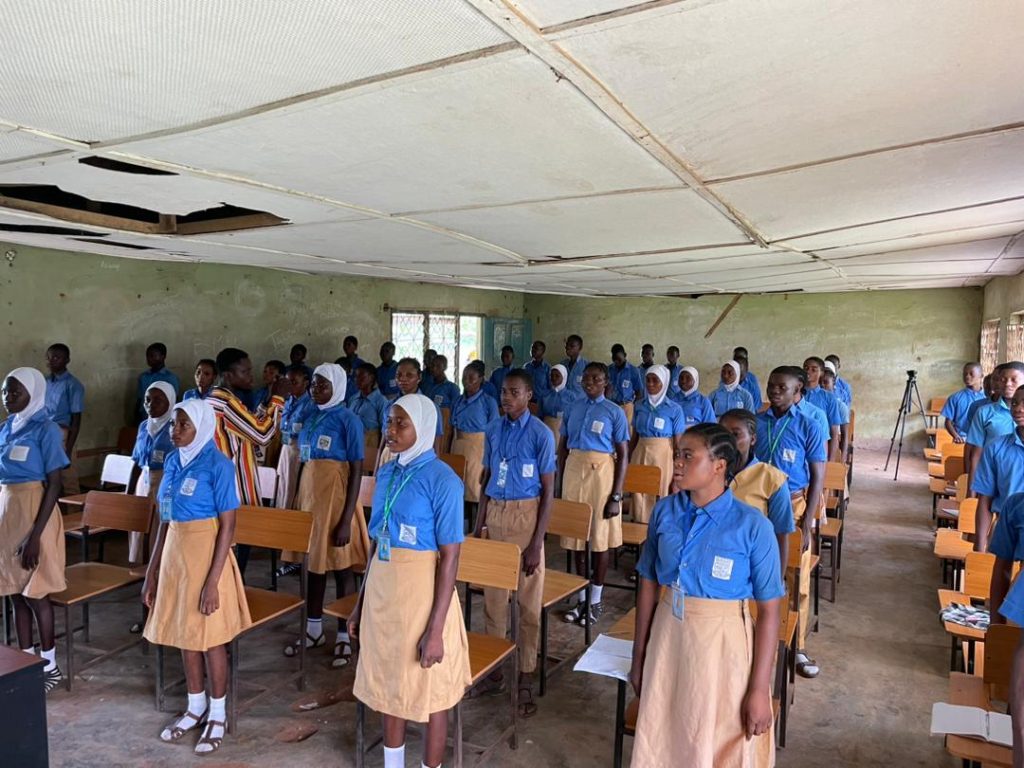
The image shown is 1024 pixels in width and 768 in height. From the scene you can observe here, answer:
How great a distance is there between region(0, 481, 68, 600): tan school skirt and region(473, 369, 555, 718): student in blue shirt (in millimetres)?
2255

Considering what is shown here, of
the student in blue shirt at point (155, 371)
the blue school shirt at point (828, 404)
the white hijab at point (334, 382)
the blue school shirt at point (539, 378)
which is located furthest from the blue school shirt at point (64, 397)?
the blue school shirt at point (828, 404)

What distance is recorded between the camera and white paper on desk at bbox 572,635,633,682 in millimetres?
2547

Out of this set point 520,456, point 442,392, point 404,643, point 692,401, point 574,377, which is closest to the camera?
point 404,643

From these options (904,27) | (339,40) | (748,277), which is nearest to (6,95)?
(339,40)

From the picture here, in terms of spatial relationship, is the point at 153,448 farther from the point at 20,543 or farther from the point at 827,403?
the point at 827,403

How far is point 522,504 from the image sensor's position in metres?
3.68

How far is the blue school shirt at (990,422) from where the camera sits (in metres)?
4.46

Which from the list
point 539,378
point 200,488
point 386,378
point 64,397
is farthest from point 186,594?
point 539,378

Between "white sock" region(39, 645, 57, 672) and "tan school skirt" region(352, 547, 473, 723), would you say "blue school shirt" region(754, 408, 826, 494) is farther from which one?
"white sock" region(39, 645, 57, 672)

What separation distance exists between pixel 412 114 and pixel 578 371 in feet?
27.0

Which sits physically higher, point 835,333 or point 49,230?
point 49,230

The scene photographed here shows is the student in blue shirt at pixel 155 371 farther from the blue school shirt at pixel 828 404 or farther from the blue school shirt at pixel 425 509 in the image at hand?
the blue school shirt at pixel 828 404

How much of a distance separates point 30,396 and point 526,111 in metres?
3.14

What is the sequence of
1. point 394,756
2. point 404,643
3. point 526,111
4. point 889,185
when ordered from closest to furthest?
point 526,111
point 404,643
point 394,756
point 889,185
